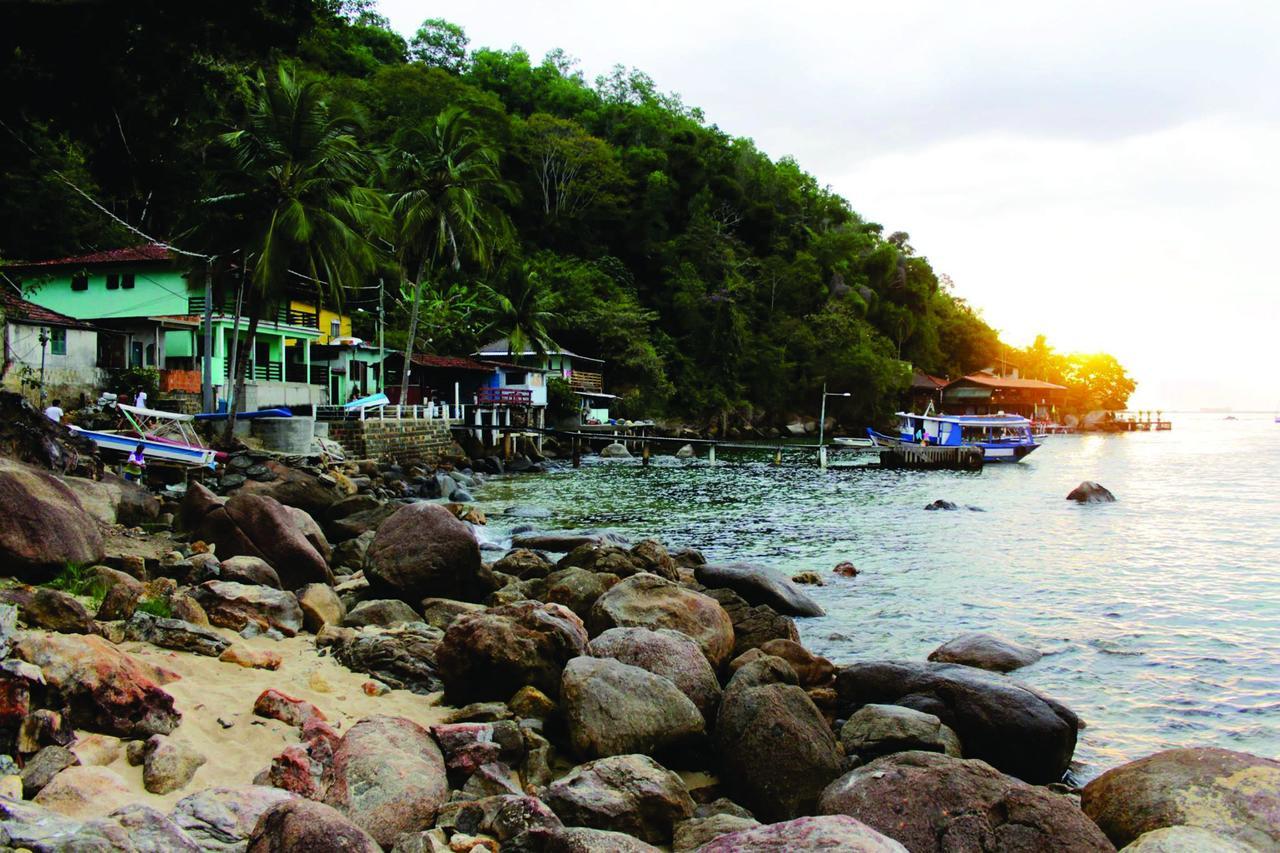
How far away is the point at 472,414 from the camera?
4119 centimetres

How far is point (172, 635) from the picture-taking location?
6.79 meters

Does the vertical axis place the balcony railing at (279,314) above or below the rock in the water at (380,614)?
above

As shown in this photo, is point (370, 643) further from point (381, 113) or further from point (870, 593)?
point (381, 113)

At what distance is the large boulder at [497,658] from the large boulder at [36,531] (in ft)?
11.9

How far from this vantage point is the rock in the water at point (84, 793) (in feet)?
13.3

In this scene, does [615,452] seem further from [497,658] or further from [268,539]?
[497,658]

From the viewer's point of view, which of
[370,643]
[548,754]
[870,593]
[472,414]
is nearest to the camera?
[548,754]

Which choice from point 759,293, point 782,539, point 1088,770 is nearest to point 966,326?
point 759,293

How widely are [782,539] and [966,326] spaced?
8269cm

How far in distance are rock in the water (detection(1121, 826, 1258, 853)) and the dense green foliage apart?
Answer: 805 cm

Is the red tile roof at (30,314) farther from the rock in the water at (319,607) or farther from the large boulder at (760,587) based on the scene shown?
the large boulder at (760,587)

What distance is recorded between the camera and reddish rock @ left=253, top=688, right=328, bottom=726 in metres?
5.73

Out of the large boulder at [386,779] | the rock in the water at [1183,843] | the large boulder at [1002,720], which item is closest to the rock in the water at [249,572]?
the large boulder at [386,779]

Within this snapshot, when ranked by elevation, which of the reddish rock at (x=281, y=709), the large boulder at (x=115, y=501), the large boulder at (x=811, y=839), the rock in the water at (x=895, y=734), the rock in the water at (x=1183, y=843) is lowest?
the rock in the water at (x=895, y=734)
